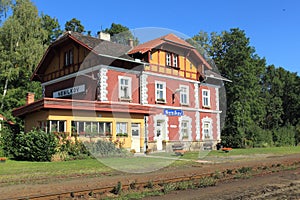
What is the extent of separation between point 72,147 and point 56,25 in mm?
26885

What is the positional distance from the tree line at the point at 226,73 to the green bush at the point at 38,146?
6.02 m

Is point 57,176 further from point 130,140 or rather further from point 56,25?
point 56,25

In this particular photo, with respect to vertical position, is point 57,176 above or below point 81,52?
below

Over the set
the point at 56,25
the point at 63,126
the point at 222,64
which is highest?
the point at 56,25

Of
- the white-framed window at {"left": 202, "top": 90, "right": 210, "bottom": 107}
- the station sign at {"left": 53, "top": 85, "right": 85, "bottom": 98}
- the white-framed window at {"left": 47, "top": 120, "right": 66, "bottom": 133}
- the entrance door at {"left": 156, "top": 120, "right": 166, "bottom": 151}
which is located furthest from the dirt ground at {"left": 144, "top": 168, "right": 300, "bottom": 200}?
the white-framed window at {"left": 202, "top": 90, "right": 210, "bottom": 107}

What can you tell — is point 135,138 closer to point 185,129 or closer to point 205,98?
point 185,129

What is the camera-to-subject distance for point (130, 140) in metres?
20.7

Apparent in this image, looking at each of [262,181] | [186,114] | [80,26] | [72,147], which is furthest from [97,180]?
[80,26]

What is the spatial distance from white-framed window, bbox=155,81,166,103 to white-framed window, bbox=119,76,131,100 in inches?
85.1

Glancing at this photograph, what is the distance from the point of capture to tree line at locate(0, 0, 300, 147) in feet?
104

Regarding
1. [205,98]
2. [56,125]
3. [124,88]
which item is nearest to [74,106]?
[56,125]

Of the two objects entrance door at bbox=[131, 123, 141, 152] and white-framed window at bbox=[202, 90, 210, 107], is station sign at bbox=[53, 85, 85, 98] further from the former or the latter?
white-framed window at bbox=[202, 90, 210, 107]

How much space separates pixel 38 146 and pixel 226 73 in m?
27.7

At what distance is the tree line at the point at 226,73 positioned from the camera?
3170 centimetres
